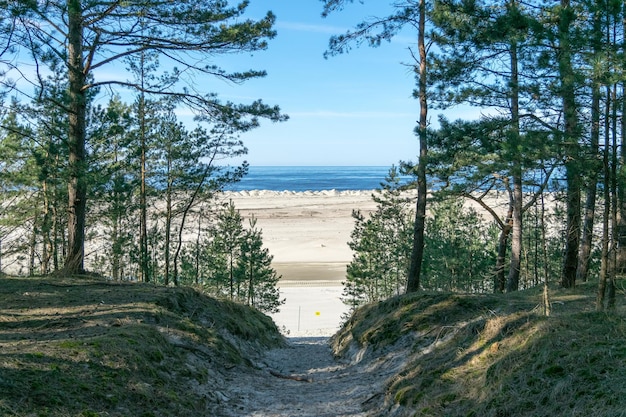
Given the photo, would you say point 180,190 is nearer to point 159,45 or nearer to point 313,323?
point 159,45

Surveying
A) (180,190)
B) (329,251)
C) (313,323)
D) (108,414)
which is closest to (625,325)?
(108,414)

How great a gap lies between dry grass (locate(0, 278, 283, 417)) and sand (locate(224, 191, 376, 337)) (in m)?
Result: 16.4

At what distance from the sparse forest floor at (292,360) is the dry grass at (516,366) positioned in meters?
0.02

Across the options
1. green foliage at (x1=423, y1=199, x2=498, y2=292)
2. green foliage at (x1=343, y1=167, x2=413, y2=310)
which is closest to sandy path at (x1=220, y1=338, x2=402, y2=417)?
green foliage at (x1=423, y1=199, x2=498, y2=292)

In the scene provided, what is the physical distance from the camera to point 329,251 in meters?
47.0

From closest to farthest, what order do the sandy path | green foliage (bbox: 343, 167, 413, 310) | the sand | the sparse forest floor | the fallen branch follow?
the sparse forest floor, the sandy path, the fallen branch, the sand, green foliage (bbox: 343, 167, 413, 310)

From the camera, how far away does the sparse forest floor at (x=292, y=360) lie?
4.41 meters

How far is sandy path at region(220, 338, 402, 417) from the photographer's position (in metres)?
6.41

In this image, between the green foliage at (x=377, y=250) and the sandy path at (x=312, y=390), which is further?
the green foliage at (x=377, y=250)

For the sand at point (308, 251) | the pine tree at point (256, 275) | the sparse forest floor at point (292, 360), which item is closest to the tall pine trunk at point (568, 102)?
the sparse forest floor at point (292, 360)

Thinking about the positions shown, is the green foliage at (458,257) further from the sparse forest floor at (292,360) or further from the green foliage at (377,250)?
the sparse forest floor at (292,360)

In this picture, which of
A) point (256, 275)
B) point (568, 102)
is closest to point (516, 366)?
point (568, 102)

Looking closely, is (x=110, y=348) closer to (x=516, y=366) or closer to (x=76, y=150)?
(x=516, y=366)

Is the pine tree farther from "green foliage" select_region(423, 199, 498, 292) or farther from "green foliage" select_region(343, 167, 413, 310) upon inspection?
"green foliage" select_region(423, 199, 498, 292)
